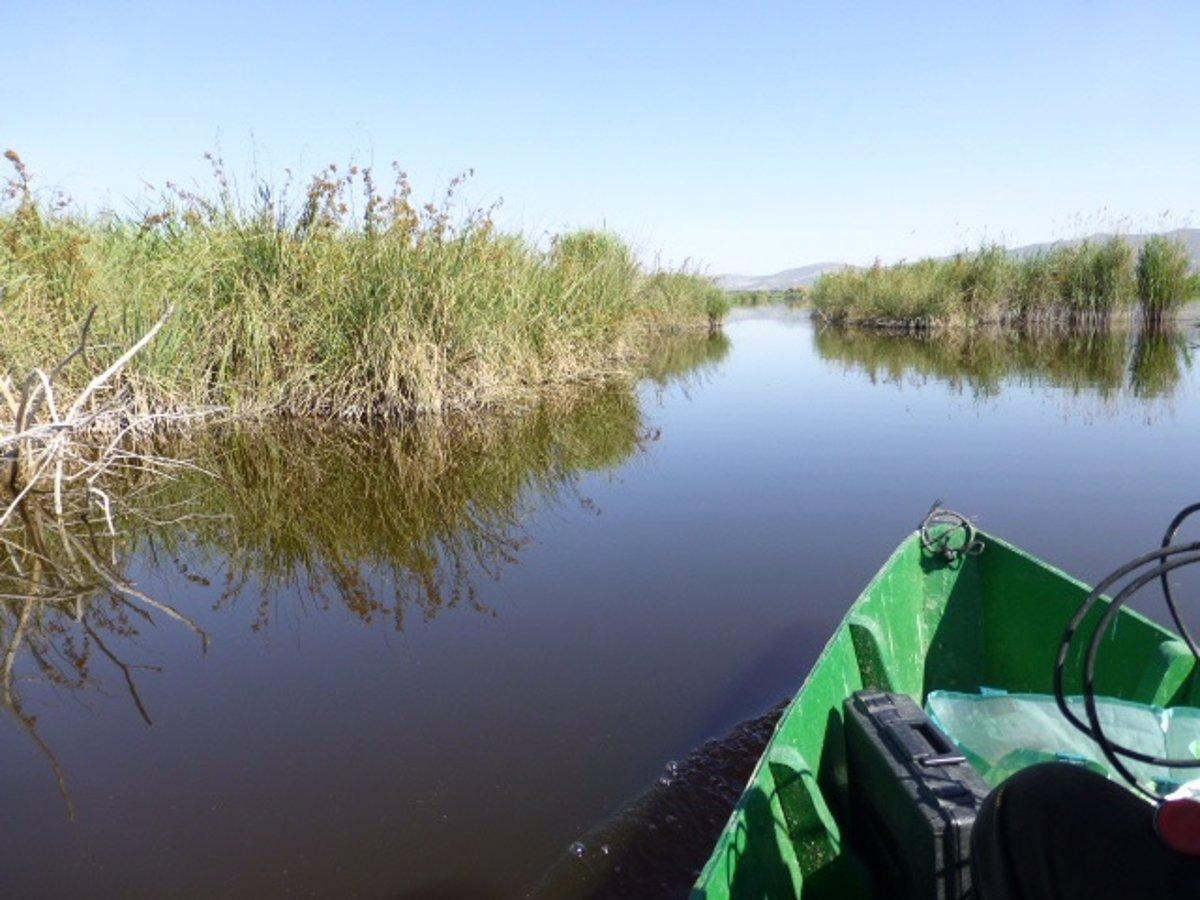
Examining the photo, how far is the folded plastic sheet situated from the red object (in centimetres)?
103

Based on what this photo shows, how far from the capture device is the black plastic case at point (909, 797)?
1.54m

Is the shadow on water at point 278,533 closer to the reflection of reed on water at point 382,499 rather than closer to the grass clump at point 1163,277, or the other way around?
the reflection of reed on water at point 382,499

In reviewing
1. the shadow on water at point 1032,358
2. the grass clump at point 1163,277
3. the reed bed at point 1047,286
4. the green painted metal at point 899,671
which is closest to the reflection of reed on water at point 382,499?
the green painted metal at point 899,671

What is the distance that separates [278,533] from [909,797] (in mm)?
4685

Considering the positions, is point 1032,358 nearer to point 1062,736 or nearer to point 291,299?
point 291,299

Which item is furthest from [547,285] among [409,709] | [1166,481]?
[409,709]

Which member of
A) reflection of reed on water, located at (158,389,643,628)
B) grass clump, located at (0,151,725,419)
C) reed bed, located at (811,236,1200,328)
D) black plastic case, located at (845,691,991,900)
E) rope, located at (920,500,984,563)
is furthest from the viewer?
reed bed, located at (811,236,1200,328)

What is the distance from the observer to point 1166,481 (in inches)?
242

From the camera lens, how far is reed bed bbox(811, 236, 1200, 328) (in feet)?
64.0

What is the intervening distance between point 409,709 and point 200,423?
6.38 metres

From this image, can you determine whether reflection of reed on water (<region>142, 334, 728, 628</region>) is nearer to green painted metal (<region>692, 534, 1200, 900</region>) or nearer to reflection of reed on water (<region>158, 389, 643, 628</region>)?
reflection of reed on water (<region>158, 389, 643, 628</region>)

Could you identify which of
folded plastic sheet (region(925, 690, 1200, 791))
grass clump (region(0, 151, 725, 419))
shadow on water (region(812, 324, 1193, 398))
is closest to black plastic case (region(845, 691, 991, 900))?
folded plastic sheet (region(925, 690, 1200, 791))

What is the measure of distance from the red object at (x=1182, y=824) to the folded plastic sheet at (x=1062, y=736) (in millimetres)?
1030

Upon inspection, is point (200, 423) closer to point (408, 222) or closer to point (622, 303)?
point (408, 222)
